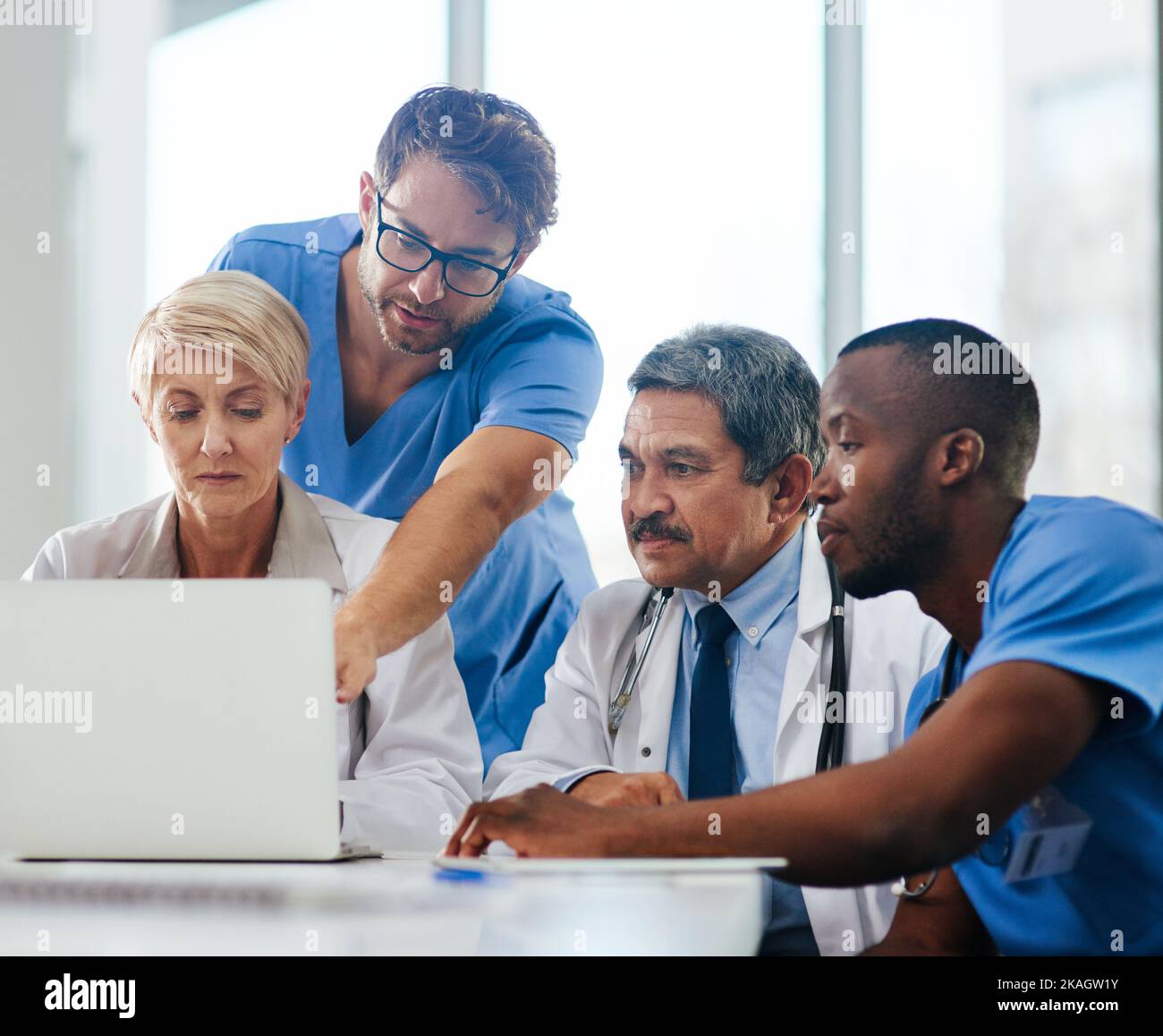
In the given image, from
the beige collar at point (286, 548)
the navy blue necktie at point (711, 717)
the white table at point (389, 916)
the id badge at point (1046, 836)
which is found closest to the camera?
the white table at point (389, 916)

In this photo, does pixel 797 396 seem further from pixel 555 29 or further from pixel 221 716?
pixel 555 29

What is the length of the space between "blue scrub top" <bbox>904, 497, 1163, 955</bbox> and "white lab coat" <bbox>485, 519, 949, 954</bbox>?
27 cm

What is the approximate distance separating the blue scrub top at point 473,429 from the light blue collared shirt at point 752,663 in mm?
507

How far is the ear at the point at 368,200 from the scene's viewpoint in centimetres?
257

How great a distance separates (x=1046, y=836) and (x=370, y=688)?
98cm

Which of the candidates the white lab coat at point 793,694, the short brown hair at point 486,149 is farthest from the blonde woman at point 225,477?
the short brown hair at point 486,149

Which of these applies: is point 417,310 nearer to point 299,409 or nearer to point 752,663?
point 299,409

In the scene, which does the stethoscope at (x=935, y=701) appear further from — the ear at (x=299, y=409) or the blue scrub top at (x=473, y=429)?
the ear at (x=299, y=409)

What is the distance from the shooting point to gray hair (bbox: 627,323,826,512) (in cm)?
220

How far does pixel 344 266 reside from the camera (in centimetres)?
264

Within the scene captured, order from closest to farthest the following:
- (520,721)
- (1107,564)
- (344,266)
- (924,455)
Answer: (1107,564)
(924,455)
(520,721)
(344,266)

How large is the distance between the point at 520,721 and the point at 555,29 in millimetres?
2174

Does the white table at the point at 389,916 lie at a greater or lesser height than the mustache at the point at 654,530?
lesser
